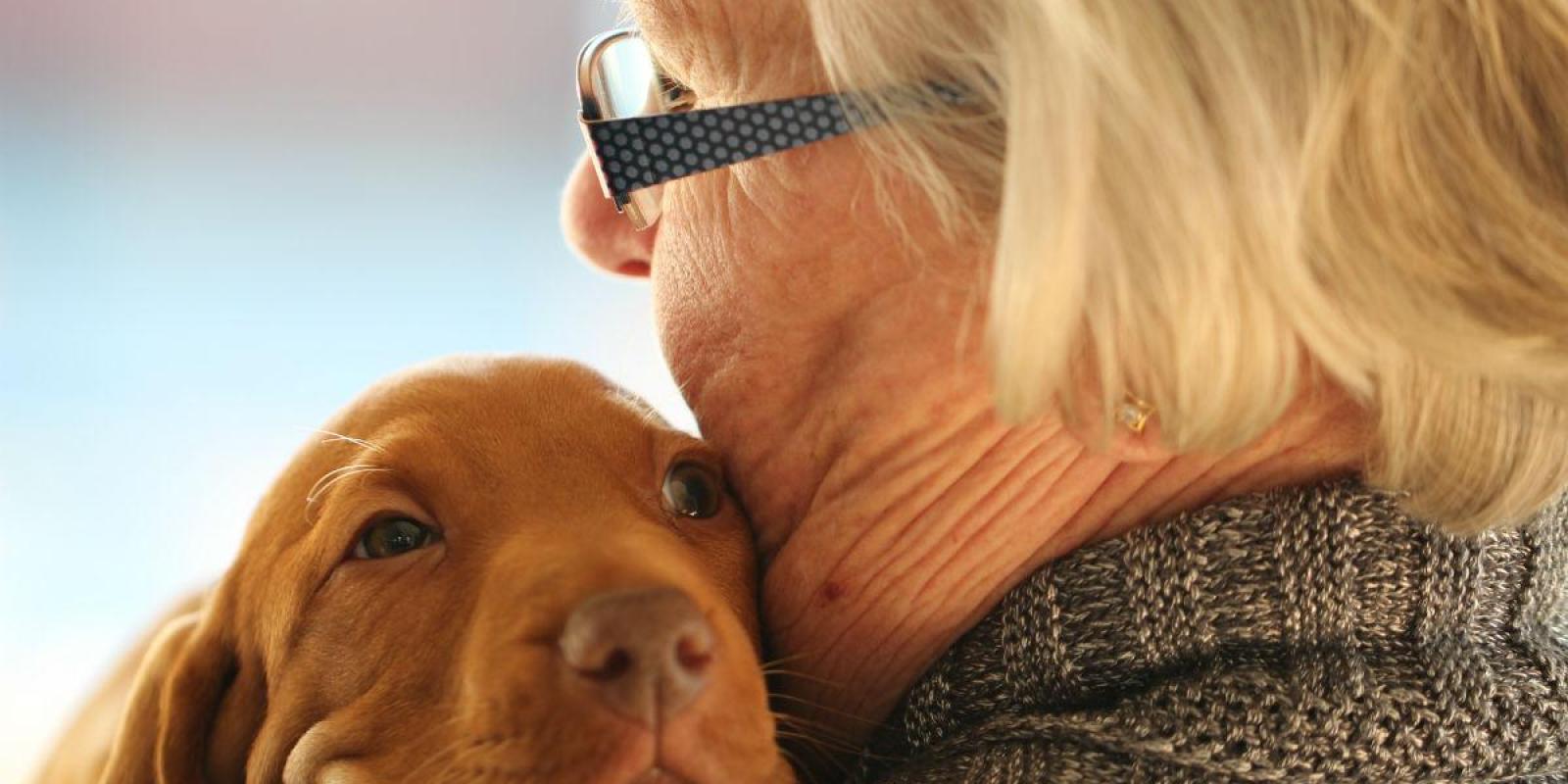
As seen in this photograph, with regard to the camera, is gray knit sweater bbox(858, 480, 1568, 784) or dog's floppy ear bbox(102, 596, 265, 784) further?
dog's floppy ear bbox(102, 596, 265, 784)

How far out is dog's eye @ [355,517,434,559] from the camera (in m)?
1.52

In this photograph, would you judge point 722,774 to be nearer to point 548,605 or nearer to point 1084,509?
point 548,605

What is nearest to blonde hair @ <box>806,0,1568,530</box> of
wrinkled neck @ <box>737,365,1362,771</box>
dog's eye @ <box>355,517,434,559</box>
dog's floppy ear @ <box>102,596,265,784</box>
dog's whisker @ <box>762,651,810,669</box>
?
wrinkled neck @ <box>737,365,1362,771</box>

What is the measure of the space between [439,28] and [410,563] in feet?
6.20

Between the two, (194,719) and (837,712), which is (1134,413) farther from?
(194,719)

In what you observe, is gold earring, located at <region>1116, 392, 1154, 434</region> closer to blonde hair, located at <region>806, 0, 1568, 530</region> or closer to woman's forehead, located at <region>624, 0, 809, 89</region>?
blonde hair, located at <region>806, 0, 1568, 530</region>

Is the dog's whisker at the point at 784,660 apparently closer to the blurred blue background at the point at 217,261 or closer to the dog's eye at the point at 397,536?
the dog's eye at the point at 397,536

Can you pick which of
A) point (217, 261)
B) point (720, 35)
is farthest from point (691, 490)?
point (217, 261)

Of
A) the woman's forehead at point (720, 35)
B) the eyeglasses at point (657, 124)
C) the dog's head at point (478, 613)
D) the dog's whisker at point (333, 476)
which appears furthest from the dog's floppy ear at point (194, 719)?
the woman's forehead at point (720, 35)

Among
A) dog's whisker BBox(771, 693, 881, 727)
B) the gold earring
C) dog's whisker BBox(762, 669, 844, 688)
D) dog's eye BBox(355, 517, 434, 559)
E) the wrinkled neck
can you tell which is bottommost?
dog's whisker BBox(771, 693, 881, 727)

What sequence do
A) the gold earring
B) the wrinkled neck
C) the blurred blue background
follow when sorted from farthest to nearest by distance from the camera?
1. the blurred blue background
2. the wrinkled neck
3. the gold earring

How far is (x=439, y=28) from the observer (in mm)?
3127

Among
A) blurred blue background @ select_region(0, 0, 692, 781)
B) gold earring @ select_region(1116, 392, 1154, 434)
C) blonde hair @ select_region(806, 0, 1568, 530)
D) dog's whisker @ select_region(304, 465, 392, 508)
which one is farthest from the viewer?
blurred blue background @ select_region(0, 0, 692, 781)

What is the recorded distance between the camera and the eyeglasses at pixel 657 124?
1458 millimetres
